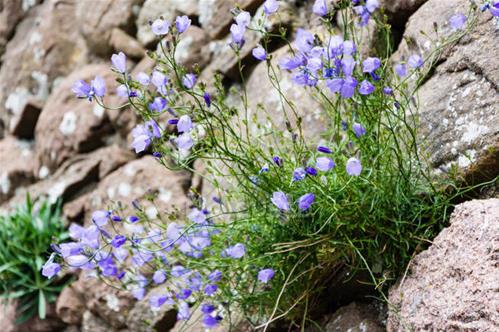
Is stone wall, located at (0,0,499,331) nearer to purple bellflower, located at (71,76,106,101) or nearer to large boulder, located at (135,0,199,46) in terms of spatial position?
large boulder, located at (135,0,199,46)

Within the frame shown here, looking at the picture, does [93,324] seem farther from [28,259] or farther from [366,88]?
[366,88]

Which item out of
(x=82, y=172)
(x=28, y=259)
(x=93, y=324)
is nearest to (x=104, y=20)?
(x=82, y=172)

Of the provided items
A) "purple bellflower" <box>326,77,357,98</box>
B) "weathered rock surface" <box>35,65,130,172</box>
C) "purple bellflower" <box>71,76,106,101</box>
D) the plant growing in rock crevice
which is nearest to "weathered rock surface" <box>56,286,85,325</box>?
"weathered rock surface" <box>35,65,130,172</box>

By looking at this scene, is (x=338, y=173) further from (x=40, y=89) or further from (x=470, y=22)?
(x=40, y=89)

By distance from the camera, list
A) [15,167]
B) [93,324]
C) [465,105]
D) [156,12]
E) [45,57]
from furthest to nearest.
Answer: [45,57], [15,167], [156,12], [93,324], [465,105]

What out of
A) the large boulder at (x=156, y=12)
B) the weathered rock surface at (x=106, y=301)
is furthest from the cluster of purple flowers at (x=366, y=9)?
the weathered rock surface at (x=106, y=301)
